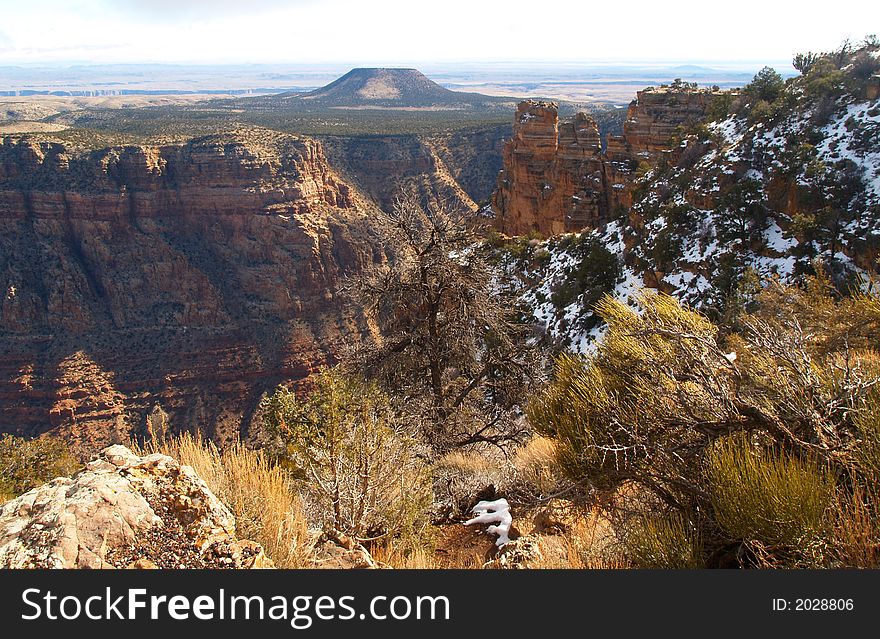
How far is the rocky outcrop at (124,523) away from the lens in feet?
9.23

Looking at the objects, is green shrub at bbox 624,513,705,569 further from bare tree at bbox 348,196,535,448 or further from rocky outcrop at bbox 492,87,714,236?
rocky outcrop at bbox 492,87,714,236

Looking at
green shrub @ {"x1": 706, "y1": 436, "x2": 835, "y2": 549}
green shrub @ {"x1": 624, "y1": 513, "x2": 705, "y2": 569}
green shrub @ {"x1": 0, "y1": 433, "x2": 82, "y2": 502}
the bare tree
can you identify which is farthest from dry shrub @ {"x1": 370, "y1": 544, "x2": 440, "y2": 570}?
green shrub @ {"x1": 0, "y1": 433, "x2": 82, "y2": 502}

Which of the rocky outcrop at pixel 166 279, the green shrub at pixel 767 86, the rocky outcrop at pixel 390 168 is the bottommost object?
the rocky outcrop at pixel 166 279

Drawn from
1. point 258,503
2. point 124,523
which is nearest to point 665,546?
point 258,503

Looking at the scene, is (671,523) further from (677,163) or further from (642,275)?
(677,163)

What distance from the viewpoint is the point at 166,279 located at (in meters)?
40.4

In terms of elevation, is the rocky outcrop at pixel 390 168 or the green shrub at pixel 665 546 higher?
the rocky outcrop at pixel 390 168

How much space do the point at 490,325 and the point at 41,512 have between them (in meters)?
6.61

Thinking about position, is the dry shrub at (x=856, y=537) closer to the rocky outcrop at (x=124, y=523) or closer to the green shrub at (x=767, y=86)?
the rocky outcrop at (x=124, y=523)

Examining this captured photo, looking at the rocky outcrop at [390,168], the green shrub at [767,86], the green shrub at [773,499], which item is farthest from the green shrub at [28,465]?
the rocky outcrop at [390,168]

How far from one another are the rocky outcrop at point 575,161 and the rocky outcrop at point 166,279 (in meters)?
9.70

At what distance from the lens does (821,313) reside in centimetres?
828

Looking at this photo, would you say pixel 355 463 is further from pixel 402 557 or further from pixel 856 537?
pixel 856 537

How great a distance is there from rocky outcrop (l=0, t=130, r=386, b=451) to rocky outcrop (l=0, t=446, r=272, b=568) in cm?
2856
